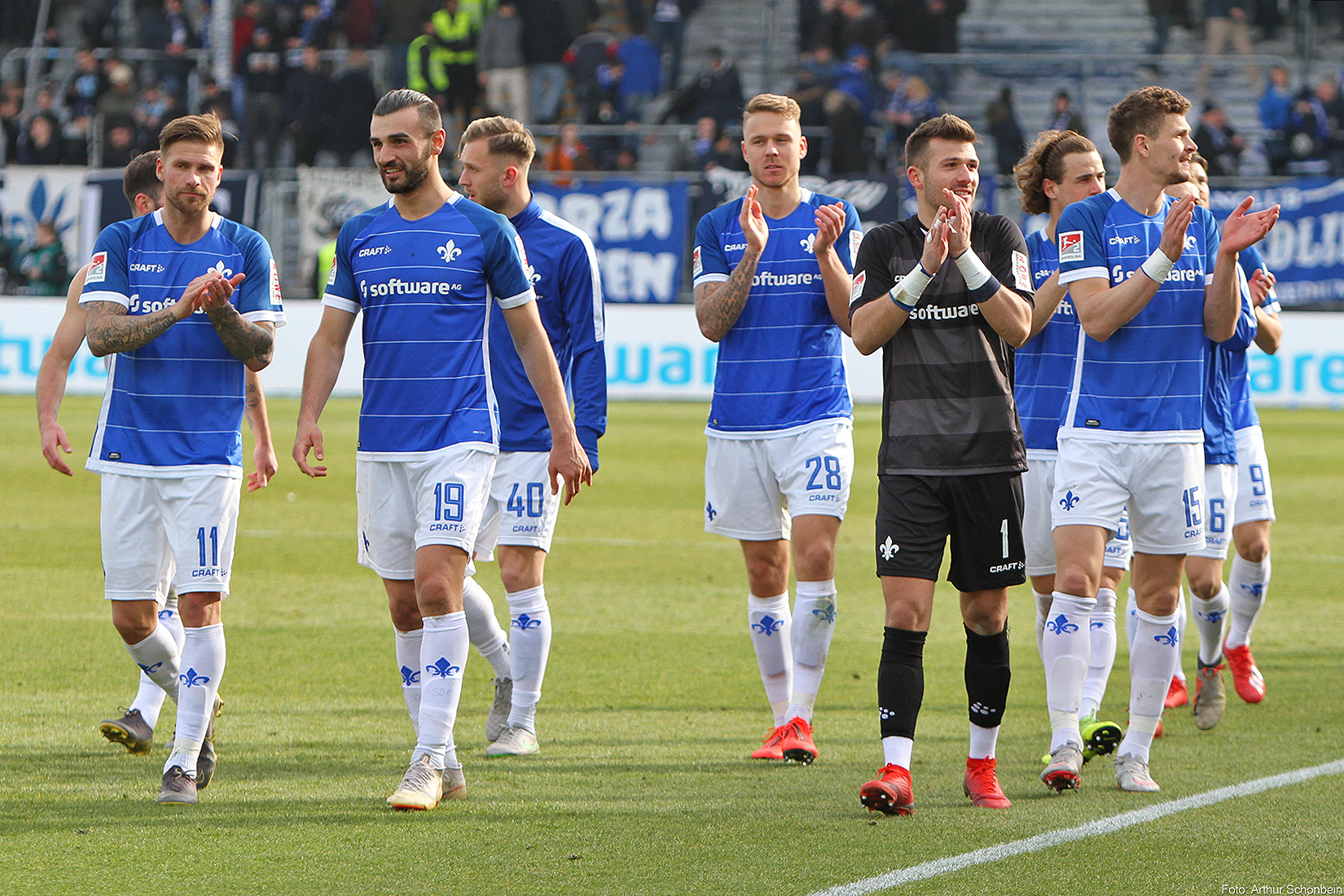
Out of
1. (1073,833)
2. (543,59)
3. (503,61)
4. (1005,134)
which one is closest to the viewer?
(1073,833)

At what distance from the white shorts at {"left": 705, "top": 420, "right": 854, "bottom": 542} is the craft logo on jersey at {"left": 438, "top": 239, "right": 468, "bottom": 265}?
135 cm

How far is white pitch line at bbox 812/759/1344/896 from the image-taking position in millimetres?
4219

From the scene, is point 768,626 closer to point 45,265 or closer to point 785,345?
point 785,345

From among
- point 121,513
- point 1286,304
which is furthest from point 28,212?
point 121,513

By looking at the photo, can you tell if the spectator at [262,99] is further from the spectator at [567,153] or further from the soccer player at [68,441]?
the soccer player at [68,441]

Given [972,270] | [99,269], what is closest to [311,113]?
[99,269]

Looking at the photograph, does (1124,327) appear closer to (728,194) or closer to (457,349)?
(457,349)

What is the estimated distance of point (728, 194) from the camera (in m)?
23.0

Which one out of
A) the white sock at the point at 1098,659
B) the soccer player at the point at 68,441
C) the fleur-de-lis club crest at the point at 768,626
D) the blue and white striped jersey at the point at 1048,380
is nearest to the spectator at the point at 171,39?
the soccer player at the point at 68,441

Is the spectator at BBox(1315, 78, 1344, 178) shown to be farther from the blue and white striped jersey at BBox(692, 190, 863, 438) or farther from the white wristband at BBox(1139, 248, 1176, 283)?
the white wristband at BBox(1139, 248, 1176, 283)

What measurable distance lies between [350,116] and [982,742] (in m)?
21.3

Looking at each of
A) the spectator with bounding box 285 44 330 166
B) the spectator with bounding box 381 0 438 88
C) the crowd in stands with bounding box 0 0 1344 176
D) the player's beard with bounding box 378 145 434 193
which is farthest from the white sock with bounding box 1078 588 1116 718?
the spectator with bounding box 381 0 438 88

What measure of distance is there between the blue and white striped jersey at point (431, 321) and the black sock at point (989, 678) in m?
1.71

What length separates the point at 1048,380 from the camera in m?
6.50
